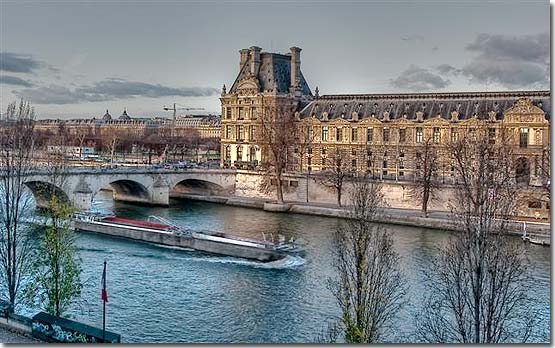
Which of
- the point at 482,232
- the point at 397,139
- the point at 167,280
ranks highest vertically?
the point at 397,139

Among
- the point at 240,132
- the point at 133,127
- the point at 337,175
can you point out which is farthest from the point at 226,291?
the point at 133,127

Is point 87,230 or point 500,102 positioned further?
point 500,102

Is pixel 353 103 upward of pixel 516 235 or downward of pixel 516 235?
upward

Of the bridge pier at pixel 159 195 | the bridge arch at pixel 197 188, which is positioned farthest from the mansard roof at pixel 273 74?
the bridge pier at pixel 159 195

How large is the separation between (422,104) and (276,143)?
9551 millimetres

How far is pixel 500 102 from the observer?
4375 centimetres

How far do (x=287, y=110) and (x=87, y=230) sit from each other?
74.4 feet

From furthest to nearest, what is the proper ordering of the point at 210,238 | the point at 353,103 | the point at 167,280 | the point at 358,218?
the point at 353,103
the point at 210,238
the point at 167,280
the point at 358,218

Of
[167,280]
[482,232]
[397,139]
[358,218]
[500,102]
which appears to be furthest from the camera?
[397,139]

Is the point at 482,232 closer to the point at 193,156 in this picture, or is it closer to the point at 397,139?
the point at 397,139

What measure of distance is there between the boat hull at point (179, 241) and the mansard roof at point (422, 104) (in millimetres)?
21410

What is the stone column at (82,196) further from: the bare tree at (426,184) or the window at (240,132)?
the bare tree at (426,184)

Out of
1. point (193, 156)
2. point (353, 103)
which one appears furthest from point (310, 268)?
point (193, 156)

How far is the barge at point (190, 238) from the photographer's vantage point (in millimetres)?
27519
